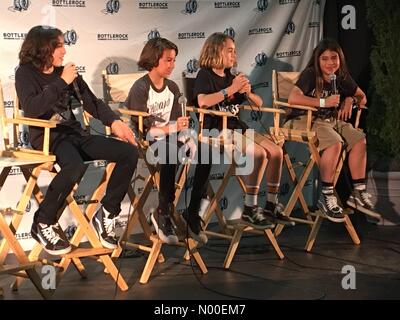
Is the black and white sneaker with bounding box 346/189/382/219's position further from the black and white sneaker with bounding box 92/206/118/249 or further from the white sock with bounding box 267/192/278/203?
the black and white sneaker with bounding box 92/206/118/249

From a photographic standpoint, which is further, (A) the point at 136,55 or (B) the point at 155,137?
(A) the point at 136,55

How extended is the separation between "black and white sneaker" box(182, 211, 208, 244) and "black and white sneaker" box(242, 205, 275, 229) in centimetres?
31

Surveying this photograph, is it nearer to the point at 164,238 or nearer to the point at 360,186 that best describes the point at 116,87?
the point at 164,238

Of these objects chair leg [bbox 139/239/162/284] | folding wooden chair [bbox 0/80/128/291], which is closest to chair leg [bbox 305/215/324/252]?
chair leg [bbox 139/239/162/284]

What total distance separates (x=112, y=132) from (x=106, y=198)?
52cm

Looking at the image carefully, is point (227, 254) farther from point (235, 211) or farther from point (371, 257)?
point (235, 211)

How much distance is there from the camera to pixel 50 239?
446cm

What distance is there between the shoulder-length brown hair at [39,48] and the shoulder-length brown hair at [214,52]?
1.10m

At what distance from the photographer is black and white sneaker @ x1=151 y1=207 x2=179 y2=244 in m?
5.00

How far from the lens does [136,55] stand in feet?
19.8

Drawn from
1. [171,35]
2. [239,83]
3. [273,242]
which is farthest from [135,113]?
[171,35]

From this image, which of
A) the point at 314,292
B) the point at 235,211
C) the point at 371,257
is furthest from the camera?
the point at 235,211

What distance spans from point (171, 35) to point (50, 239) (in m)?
2.21
